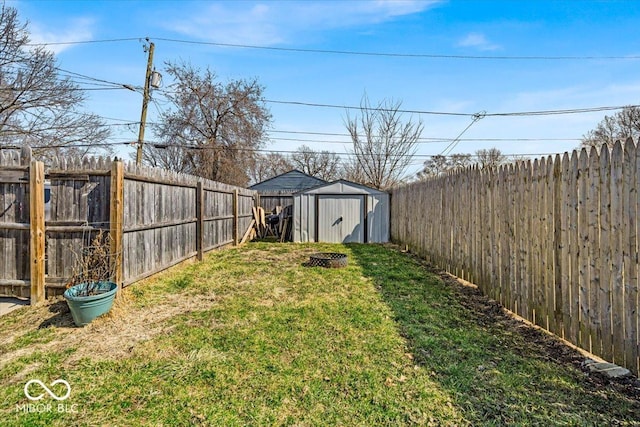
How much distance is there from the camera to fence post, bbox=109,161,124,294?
14.3 ft

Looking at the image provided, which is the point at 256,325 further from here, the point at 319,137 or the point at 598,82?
the point at 319,137

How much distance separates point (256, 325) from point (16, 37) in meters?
13.1

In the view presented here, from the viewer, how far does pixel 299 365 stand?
8.52ft

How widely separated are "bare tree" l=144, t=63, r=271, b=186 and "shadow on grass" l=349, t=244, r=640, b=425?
18.6 m

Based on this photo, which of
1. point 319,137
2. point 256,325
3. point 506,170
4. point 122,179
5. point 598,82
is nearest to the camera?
point 256,325

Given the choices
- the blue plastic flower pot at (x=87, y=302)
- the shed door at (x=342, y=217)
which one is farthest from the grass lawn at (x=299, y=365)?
the shed door at (x=342, y=217)

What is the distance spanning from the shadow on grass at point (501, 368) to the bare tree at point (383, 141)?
16.3 meters

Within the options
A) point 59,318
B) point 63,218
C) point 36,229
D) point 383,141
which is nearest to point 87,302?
point 59,318

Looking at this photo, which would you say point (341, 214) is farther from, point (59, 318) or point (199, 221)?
point (59, 318)

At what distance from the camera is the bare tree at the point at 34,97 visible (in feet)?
33.9

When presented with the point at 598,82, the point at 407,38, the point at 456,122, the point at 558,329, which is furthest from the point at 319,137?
the point at 558,329

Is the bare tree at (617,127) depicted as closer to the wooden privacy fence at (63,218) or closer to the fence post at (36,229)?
the wooden privacy fence at (63,218)

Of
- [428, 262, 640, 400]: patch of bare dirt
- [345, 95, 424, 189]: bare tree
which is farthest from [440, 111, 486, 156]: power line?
[428, 262, 640, 400]: patch of bare dirt

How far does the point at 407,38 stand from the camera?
41.0ft
